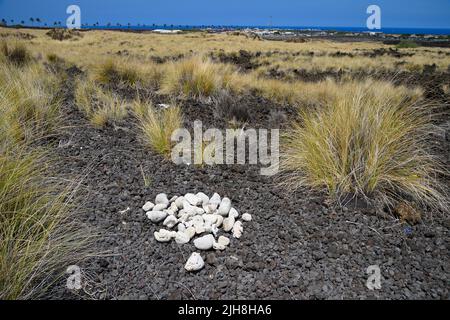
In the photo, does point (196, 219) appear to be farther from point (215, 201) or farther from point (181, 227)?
point (215, 201)

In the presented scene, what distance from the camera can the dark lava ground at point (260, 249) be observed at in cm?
207

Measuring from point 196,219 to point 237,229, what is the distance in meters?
0.34

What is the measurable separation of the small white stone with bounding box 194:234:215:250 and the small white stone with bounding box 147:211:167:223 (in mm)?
402

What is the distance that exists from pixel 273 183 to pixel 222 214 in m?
0.77

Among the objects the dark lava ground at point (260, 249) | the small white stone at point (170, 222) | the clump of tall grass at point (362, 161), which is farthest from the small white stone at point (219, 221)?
the clump of tall grass at point (362, 161)

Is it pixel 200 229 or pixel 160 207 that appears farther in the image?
pixel 160 207

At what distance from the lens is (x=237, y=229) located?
2580 millimetres

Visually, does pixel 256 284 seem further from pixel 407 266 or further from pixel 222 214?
pixel 407 266

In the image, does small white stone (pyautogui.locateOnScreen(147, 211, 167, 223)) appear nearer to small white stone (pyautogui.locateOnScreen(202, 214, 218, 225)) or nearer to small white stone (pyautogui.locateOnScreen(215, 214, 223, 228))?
small white stone (pyautogui.locateOnScreen(202, 214, 218, 225))

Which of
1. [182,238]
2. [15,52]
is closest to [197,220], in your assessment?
[182,238]

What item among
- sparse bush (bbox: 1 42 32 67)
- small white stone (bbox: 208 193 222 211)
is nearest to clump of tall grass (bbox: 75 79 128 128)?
small white stone (bbox: 208 193 222 211)

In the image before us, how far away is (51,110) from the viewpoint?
4336 mm

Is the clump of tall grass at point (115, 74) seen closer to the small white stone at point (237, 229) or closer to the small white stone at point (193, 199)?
the small white stone at point (193, 199)
